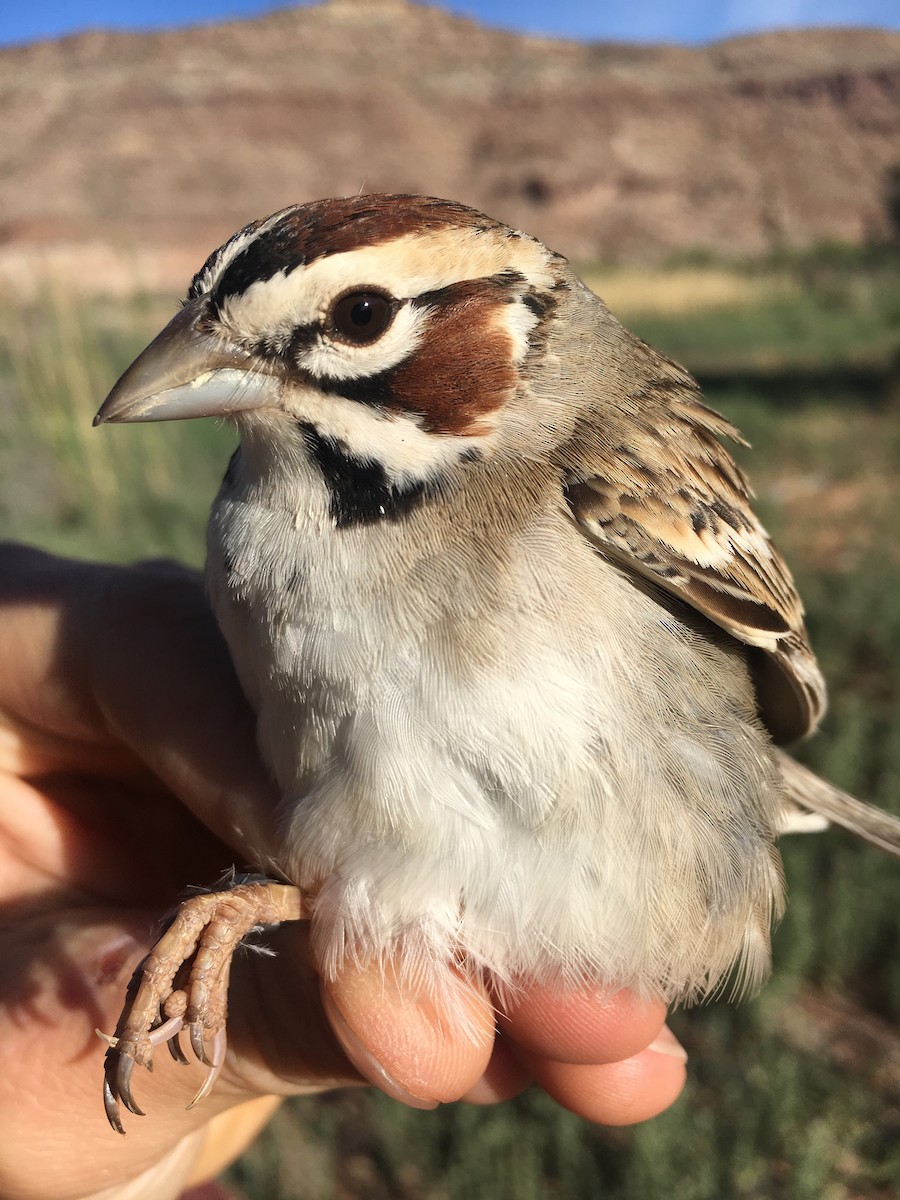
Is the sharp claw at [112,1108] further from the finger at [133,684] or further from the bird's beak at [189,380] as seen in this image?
the bird's beak at [189,380]

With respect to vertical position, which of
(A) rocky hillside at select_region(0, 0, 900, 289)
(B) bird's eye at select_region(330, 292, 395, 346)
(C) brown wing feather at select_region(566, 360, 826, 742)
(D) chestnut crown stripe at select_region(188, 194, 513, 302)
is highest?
(D) chestnut crown stripe at select_region(188, 194, 513, 302)

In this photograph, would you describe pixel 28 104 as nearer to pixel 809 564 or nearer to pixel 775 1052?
pixel 809 564

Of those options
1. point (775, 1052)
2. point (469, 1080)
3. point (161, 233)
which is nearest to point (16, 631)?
point (469, 1080)

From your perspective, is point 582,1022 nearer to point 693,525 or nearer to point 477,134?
point 693,525

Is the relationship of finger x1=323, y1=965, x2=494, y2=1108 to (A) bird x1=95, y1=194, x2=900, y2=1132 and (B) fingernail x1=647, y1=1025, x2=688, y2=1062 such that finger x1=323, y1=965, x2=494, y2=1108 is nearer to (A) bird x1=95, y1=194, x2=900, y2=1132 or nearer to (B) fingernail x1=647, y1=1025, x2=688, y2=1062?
(A) bird x1=95, y1=194, x2=900, y2=1132

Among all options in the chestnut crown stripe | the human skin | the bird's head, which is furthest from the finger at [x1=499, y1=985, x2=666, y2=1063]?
the chestnut crown stripe

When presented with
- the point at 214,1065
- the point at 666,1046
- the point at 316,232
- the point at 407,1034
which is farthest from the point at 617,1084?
the point at 316,232

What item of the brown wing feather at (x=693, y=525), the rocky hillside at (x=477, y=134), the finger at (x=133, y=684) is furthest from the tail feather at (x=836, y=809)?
the rocky hillside at (x=477, y=134)
